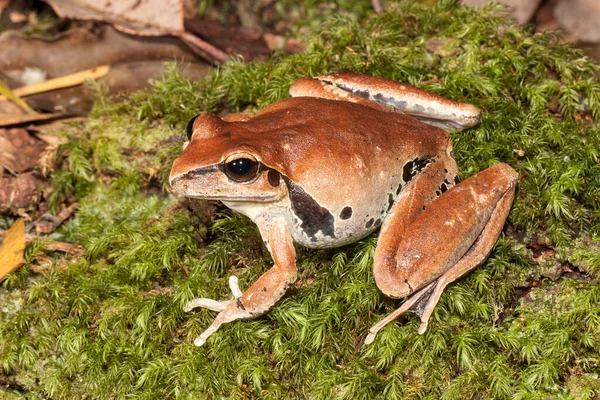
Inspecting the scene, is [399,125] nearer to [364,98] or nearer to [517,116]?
[364,98]

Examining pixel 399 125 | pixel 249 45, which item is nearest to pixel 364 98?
pixel 399 125

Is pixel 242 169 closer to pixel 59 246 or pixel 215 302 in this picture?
pixel 215 302

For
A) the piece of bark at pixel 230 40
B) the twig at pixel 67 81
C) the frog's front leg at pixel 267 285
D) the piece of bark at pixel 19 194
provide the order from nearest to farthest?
the frog's front leg at pixel 267 285, the piece of bark at pixel 19 194, the twig at pixel 67 81, the piece of bark at pixel 230 40

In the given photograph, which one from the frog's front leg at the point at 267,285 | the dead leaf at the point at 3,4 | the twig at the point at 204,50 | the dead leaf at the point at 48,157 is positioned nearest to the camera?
the frog's front leg at the point at 267,285

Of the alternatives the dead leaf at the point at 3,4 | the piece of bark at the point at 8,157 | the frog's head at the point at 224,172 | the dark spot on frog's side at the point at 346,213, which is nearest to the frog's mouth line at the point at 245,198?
the frog's head at the point at 224,172

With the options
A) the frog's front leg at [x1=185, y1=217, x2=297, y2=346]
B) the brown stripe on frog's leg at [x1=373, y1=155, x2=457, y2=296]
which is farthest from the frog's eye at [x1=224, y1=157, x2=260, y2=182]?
the brown stripe on frog's leg at [x1=373, y1=155, x2=457, y2=296]

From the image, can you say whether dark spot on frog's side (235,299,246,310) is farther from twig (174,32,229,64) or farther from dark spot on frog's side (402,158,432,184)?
twig (174,32,229,64)

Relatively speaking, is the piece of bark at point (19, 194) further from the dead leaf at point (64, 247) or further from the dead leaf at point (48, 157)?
the dead leaf at point (64, 247)
